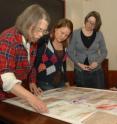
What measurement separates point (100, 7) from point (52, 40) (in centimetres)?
236

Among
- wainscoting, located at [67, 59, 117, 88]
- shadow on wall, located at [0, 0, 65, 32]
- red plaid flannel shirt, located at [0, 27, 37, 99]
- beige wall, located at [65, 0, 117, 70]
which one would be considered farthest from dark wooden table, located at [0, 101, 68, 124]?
beige wall, located at [65, 0, 117, 70]

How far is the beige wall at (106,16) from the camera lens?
4.08 metres

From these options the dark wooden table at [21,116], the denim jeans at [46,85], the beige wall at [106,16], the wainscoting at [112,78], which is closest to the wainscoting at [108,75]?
Result: the wainscoting at [112,78]

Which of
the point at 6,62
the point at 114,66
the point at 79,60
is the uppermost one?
the point at 6,62

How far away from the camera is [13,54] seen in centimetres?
141

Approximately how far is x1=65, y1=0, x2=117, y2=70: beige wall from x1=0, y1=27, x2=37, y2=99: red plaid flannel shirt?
101 inches

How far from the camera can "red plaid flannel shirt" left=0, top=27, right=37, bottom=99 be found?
4.45 ft

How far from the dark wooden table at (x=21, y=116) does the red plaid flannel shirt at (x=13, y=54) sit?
0.19m

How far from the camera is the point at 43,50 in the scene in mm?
2041

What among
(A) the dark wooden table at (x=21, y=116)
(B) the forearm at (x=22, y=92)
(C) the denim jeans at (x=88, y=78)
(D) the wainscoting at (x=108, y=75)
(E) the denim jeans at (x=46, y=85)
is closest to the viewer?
(A) the dark wooden table at (x=21, y=116)

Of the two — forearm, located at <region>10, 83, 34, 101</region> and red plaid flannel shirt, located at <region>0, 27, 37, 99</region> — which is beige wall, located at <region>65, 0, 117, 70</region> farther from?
forearm, located at <region>10, 83, 34, 101</region>

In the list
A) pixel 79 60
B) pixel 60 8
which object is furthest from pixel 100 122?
pixel 60 8

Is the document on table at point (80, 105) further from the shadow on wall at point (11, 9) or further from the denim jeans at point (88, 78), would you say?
the shadow on wall at point (11, 9)

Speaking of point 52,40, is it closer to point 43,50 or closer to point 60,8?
point 43,50
